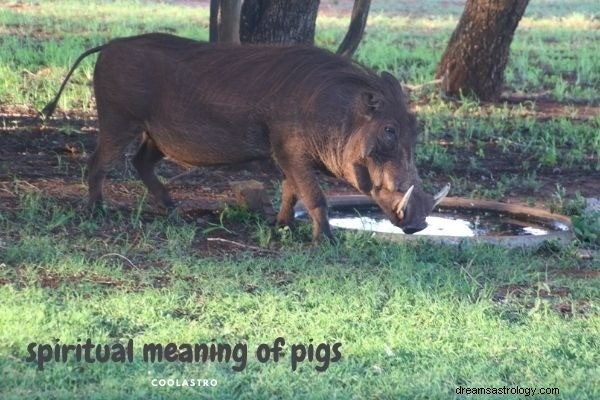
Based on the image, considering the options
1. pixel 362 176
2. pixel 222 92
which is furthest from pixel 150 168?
pixel 362 176

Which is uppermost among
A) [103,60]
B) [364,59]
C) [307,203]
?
[103,60]

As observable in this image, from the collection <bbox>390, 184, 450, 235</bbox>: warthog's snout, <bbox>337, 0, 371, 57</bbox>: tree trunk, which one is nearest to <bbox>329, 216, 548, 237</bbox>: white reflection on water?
<bbox>390, 184, 450, 235</bbox>: warthog's snout

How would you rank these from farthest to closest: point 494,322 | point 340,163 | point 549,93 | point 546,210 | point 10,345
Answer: point 549,93
point 546,210
point 340,163
point 494,322
point 10,345

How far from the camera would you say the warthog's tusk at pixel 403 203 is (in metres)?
5.92

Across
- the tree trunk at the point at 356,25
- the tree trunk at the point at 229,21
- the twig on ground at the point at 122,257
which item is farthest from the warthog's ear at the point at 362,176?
the tree trunk at the point at 356,25

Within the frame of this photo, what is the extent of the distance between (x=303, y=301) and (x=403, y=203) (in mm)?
942

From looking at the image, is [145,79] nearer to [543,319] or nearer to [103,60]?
[103,60]

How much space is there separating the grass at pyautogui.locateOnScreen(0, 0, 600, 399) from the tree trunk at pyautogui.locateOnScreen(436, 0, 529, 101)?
6.98 feet

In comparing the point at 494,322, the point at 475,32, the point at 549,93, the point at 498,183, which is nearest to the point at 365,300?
the point at 494,322

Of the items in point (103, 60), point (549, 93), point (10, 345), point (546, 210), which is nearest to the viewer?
point (10, 345)

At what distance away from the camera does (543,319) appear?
5137 millimetres

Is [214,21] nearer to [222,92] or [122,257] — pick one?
[222,92]

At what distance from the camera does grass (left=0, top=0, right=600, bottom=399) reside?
4285mm

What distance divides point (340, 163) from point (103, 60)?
143cm
